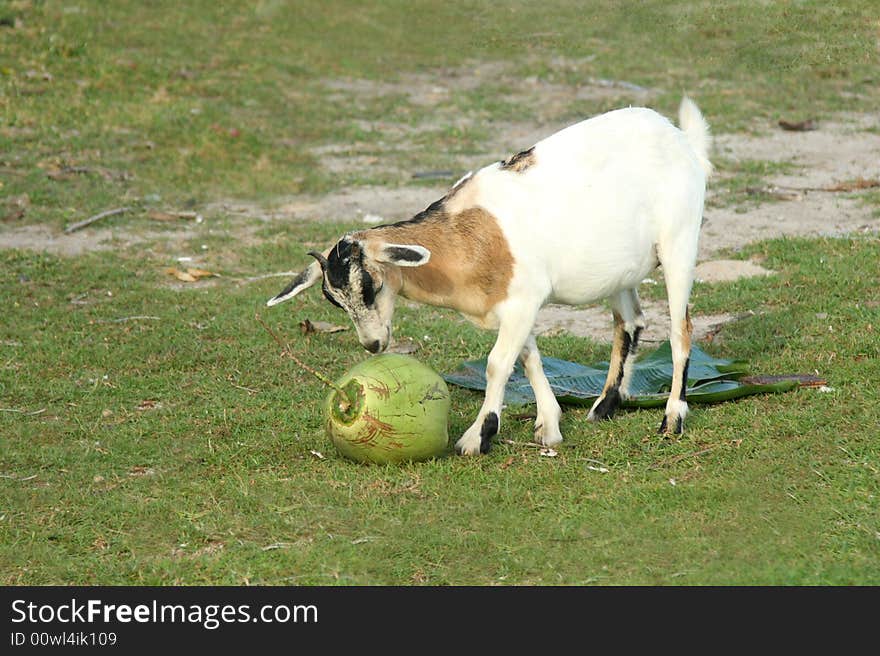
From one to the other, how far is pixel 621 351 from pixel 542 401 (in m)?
0.78

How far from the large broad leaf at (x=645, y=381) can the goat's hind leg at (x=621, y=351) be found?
0.33 feet

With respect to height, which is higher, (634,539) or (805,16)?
(805,16)

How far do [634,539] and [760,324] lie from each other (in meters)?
3.50

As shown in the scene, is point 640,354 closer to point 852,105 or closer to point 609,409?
point 609,409

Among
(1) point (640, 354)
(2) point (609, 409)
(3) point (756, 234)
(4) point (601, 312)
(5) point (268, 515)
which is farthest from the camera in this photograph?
(3) point (756, 234)

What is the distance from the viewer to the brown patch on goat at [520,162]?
641 cm

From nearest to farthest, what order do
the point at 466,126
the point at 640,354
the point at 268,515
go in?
the point at 268,515 < the point at 640,354 < the point at 466,126

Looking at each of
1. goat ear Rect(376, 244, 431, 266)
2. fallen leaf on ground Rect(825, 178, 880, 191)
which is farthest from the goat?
fallen leaf on ground Rect(825, 178, 880, 191)

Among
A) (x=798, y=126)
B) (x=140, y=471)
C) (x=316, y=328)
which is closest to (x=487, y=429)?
(x=140, y=471)

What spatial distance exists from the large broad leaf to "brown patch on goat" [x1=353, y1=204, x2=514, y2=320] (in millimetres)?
1154

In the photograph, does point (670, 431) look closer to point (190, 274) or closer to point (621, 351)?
point (621, 351)

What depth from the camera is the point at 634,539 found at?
5.23 m

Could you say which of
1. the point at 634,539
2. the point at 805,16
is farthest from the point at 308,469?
the point at 805,16

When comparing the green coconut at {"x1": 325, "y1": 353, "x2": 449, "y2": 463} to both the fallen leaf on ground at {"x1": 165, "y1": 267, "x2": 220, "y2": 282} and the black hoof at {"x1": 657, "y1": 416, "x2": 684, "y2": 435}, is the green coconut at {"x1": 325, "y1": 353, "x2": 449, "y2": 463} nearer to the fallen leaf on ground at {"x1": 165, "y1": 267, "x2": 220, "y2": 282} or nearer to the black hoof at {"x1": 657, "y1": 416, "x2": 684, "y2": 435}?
the black hoof at {"x1": 657, "y1": 416, "x2": 684, "y2": 435}
